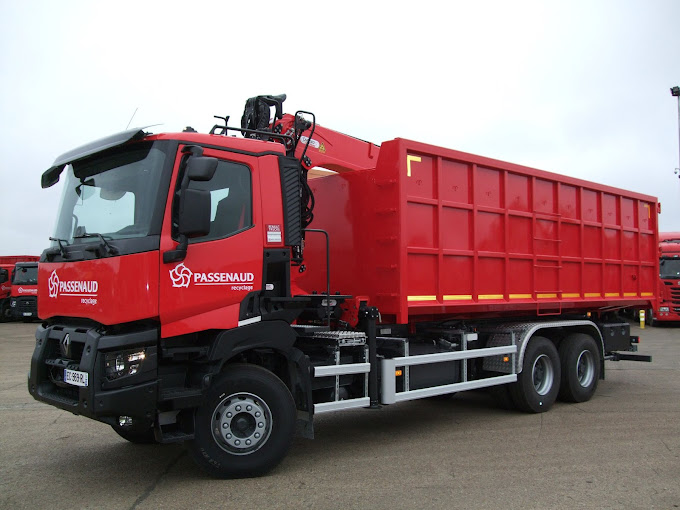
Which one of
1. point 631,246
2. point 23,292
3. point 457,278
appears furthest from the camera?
point 23,292

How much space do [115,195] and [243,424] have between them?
221 centimetres

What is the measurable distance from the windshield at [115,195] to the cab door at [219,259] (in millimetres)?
144

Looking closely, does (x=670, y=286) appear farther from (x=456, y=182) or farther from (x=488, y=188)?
(x=456, y=182)

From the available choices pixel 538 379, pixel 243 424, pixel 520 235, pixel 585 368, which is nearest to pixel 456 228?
pixel 520 235

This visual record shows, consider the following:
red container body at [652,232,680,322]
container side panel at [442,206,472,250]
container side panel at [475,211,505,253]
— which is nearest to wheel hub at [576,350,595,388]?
container side panel at [475,211,505,253]

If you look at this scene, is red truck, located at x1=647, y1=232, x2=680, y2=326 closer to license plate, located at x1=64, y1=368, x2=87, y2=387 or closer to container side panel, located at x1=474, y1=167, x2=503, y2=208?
container side panel, located at x1=474, y1=167, x2=503, y2=208

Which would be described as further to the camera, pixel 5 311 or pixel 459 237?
pixel 5 311

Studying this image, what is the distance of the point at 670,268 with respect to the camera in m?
22.3

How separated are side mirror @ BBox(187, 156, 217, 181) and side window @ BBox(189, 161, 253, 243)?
0.29 metres

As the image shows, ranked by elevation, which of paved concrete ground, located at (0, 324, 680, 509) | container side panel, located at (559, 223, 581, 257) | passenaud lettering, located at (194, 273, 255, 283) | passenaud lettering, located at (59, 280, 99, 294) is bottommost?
paved concrete ground, located at (0, 324, 680, 509)

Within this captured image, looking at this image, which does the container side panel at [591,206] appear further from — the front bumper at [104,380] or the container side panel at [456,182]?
the front bumper at [104,380]

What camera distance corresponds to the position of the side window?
5090 mm

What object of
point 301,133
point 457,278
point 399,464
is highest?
point 301,133

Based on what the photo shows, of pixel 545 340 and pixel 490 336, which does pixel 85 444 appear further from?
pixel 545 340
